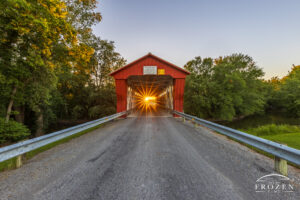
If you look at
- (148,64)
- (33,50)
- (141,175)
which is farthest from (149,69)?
(141,175)

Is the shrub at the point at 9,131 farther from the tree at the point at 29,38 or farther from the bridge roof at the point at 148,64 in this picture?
the bridge roof at the point at 148,64

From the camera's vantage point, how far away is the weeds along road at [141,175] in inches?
73.5

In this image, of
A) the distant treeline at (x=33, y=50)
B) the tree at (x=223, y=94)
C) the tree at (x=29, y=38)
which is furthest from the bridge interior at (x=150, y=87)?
the tree at (x=29, y=38)

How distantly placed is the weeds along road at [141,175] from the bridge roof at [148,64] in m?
9.86

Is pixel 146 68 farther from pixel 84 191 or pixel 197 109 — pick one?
pixel 197 109

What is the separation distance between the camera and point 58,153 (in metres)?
3.58

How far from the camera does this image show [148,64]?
1257cm

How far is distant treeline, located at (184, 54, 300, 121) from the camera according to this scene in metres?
21.8

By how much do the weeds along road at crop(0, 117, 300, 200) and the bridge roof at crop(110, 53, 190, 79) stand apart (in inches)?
388

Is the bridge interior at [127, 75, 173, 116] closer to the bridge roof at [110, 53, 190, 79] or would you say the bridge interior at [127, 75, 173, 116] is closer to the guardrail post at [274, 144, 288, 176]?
the bridge roof at [110, 53, 190, 79]

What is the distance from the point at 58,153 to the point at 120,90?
31.3 ft

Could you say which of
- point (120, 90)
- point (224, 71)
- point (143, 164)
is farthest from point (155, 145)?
point (224, 71)

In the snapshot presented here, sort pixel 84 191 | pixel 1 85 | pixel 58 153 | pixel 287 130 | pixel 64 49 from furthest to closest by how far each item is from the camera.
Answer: pixel 287 130, pixel 64 49, pixel 1 85, pixel 58 153, pixel 84 191

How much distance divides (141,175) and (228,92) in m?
25.0
